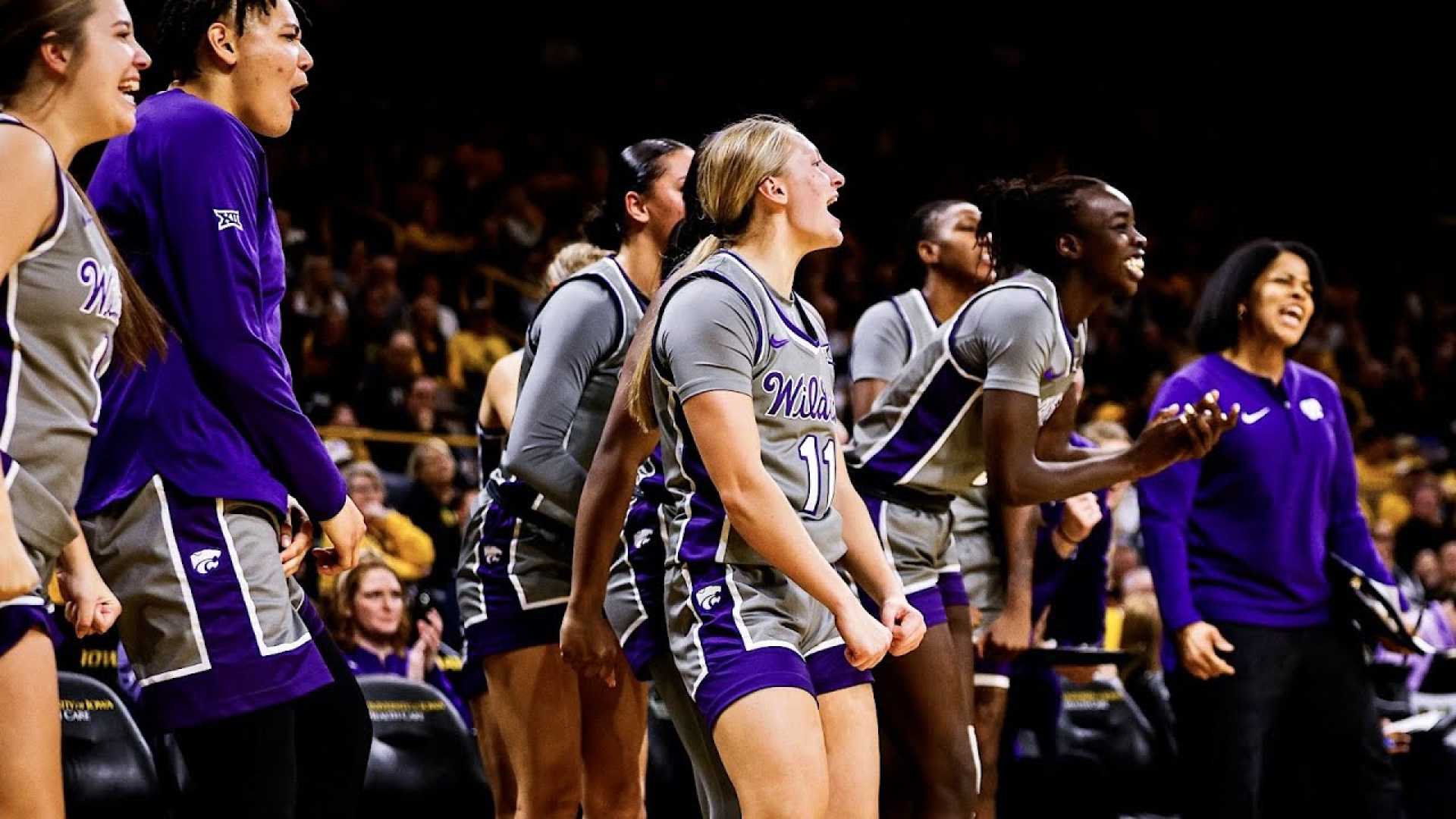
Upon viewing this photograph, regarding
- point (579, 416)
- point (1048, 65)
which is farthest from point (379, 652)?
point (1048, 65)

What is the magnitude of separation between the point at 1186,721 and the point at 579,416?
2.13 metres

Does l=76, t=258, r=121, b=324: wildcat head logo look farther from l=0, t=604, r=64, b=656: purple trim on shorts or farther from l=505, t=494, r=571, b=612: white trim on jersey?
l=505, t=494, r=571, b=612: white trim on jersey

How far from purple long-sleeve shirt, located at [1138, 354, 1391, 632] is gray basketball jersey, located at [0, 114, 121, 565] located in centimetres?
326

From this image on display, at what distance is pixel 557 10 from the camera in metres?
16.4

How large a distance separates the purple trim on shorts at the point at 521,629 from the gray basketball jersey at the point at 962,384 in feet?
2.80

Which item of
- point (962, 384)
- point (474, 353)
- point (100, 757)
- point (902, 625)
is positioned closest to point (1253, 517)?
point (962, 384)

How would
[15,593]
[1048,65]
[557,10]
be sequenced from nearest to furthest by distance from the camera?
[15,593] → [557,10] → [1048,65]

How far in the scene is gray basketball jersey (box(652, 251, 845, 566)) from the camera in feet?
10.6

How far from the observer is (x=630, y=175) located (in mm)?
4277

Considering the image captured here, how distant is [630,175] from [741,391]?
124 cm

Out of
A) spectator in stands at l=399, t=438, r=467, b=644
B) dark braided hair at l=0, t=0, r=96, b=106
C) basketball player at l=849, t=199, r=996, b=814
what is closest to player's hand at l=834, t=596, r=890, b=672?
dark braided hair at l=0, t=0, r=96, b=106

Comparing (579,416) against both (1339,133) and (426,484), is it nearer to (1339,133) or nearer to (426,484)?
(426,484)

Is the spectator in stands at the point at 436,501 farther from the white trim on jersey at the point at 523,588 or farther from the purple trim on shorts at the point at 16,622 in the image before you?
the purple trim on shorts at the point at 16,622

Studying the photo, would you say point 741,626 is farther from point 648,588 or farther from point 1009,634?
point 1009,634
